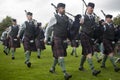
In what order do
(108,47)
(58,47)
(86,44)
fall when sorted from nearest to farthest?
(58,47) < (86,44) < (108,47)

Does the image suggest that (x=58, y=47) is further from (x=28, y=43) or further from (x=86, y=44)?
(x=28, y=43)

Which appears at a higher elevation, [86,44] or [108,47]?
[86,44]

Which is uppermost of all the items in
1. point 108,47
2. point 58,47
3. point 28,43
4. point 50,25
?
point 50,25

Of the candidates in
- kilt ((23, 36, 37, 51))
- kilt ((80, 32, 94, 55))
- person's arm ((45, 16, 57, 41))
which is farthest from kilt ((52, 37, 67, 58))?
kilt ((23, 36, 37, 51))

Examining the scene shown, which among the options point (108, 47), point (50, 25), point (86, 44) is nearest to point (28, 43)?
point (108, 47)

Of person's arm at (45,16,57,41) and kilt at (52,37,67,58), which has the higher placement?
person's arm at (45,16,57,41)

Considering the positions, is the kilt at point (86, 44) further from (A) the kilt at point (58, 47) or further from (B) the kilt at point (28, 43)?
(B) the kilt at point (28, 43)

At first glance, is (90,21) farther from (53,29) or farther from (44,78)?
(44,78)

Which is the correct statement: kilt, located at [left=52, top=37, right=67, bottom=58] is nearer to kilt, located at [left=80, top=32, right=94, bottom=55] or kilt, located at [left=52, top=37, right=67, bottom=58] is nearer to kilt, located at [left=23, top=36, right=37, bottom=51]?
kilt, located at [left=80, top=32, right=94, bottom=55]

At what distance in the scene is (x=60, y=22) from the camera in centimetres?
1238

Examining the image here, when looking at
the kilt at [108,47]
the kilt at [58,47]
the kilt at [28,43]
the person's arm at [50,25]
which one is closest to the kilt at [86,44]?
the kilt at [58,47]

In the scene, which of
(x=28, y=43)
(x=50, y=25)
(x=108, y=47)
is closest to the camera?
(x=50, y=25)

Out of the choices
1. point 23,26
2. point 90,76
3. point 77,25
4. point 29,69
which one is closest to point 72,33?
point 77,25

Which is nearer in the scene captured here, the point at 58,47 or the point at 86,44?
the point at 58,47
